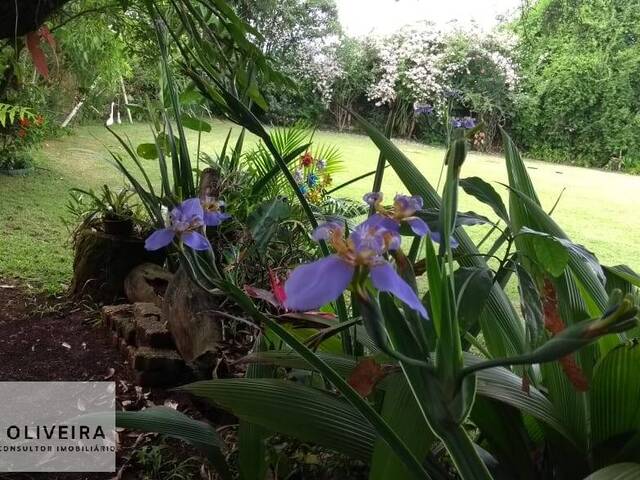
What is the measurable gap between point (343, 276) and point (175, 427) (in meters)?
0.39

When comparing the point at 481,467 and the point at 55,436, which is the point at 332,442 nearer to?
the point at 481,467

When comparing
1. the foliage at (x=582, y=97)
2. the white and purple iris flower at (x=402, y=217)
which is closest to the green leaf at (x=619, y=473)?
the white and purple iris flower at (x=402, y=217)

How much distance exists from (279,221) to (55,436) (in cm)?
59

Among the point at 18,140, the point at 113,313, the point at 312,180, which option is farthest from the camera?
the point at 18,140

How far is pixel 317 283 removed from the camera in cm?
28

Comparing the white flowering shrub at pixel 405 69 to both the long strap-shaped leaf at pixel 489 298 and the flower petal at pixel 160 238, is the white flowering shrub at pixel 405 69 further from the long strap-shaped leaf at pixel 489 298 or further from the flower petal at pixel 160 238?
the flower petal at pixel 160 238

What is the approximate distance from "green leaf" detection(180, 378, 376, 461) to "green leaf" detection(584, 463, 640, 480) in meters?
0.20

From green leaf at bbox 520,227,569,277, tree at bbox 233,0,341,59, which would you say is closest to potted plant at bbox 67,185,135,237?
green leaf at bbox 520,227,569,277

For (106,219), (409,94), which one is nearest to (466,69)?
(409,94)

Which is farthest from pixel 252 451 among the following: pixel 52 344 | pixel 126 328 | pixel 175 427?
pixel 52 344

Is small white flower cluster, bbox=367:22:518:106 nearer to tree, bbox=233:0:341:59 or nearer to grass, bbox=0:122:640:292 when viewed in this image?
tree, bbox=233:0:341:59

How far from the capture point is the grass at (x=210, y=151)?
85.5 inches

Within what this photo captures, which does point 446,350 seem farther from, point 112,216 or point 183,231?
point 112,216

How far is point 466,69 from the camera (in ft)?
21.5
